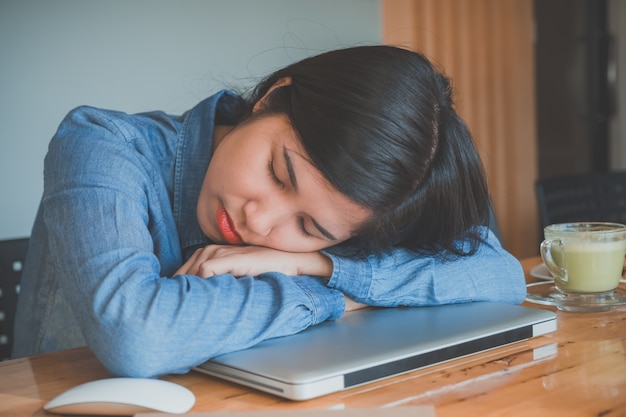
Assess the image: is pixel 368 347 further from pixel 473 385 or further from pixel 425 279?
pixel 425 279

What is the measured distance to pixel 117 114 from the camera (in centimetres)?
114

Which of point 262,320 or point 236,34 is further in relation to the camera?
point 236,34

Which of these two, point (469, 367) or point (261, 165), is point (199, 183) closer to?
point (261, 165)

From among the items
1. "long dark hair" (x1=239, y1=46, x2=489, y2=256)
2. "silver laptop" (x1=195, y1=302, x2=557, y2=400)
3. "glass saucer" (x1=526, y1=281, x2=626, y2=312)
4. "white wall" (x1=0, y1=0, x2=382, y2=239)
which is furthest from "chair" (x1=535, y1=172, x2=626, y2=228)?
"silver laptop" (x1=195, y1=302, x2=557, y2=400)

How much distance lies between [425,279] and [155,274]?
0.38 metres

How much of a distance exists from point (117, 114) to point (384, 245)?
1.45ft

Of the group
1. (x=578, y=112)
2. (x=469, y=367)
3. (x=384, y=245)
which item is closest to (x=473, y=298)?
(x=384, y=245)

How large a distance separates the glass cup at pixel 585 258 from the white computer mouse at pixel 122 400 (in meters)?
0.65

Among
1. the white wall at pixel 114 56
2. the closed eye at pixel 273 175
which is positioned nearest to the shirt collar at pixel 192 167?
the closed eye at pixel 273 175

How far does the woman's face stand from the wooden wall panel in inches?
90.4

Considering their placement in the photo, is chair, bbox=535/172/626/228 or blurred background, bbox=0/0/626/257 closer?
A: blurred background, bbox=0/0/626/257

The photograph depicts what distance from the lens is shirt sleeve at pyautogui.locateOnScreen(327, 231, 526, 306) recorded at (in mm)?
1034

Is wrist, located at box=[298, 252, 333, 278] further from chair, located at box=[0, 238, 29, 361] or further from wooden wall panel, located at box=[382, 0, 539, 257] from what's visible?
wooden wall panel, located at box=[382, 0, 539, 257]

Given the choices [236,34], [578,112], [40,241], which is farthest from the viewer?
[578,112]
